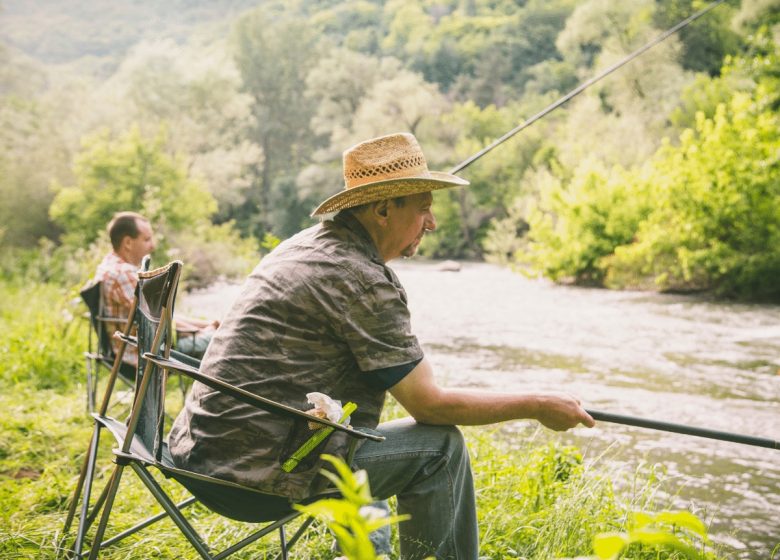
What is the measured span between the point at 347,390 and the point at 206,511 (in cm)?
131

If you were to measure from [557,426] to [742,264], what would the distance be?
530 inches

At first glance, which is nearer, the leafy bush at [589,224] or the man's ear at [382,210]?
the man's ear at [382,210]

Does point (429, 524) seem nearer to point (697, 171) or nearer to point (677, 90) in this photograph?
point (697, 171)

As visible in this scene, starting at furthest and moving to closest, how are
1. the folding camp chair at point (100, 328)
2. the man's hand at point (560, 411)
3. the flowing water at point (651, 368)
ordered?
the flowing water at point (651, 368)
the folding camp chair at point (100, 328)
the man's hand at point (560, 411)

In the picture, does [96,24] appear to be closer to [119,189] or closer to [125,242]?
[119,189]

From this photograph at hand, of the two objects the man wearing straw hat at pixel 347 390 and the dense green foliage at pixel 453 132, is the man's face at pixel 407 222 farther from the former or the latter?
the dense green foliage at pixel 453 132

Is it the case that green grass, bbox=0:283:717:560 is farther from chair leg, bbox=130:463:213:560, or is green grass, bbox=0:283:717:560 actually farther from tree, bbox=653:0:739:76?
tree, bbox=653:0:739:76

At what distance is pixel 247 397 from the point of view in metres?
1.59

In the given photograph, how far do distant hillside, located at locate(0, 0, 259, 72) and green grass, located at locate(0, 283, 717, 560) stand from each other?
6580 cm

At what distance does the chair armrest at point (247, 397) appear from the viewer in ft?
5.09

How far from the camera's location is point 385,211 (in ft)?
6.64

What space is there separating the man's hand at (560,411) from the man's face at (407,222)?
552 mm

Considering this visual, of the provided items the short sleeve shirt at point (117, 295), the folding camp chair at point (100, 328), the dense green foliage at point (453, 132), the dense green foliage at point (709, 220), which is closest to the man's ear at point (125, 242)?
the short sleeve shirt at point (117, 295)

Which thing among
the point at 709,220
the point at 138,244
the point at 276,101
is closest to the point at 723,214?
the point at 709,220
